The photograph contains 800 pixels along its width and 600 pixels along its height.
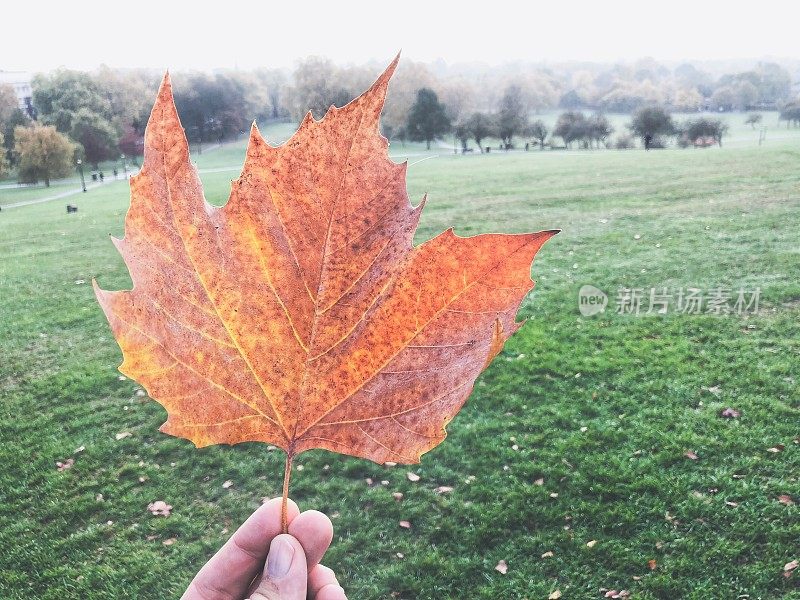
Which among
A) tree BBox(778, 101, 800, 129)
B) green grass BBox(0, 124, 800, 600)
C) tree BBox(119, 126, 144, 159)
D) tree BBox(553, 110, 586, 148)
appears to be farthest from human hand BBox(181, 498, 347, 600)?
tree BBox(778, 101, 800, 129)

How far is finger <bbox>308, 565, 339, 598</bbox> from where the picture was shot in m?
1.37

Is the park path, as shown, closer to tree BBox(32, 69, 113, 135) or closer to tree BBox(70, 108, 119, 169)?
tree BBox(70, 108, 119, 169)

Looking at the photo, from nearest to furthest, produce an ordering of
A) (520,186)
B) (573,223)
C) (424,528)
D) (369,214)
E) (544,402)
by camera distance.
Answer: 1. (369,214)
2. (424,528)
3. (544,402)
4. (573,223)
5. (520,186)

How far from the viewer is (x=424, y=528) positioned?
402cm

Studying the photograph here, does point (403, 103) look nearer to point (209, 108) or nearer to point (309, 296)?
point (209, 108)

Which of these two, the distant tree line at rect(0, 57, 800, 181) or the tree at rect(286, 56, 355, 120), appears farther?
the distant tree line at rect(0, 57, 800, 181)

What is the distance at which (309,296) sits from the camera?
88 centimetres

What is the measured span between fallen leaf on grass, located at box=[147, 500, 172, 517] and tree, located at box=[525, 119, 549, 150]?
37.5m

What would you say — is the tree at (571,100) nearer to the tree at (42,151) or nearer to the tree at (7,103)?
the tree at (42,151)

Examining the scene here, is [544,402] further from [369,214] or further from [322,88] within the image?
[322,88]

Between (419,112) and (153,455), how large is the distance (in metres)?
27.2

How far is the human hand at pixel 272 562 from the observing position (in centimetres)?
113

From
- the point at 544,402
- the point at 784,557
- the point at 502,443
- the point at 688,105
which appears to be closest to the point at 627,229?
the point at 544,402

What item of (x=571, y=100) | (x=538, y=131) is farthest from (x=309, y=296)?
(x=571, y=100)
